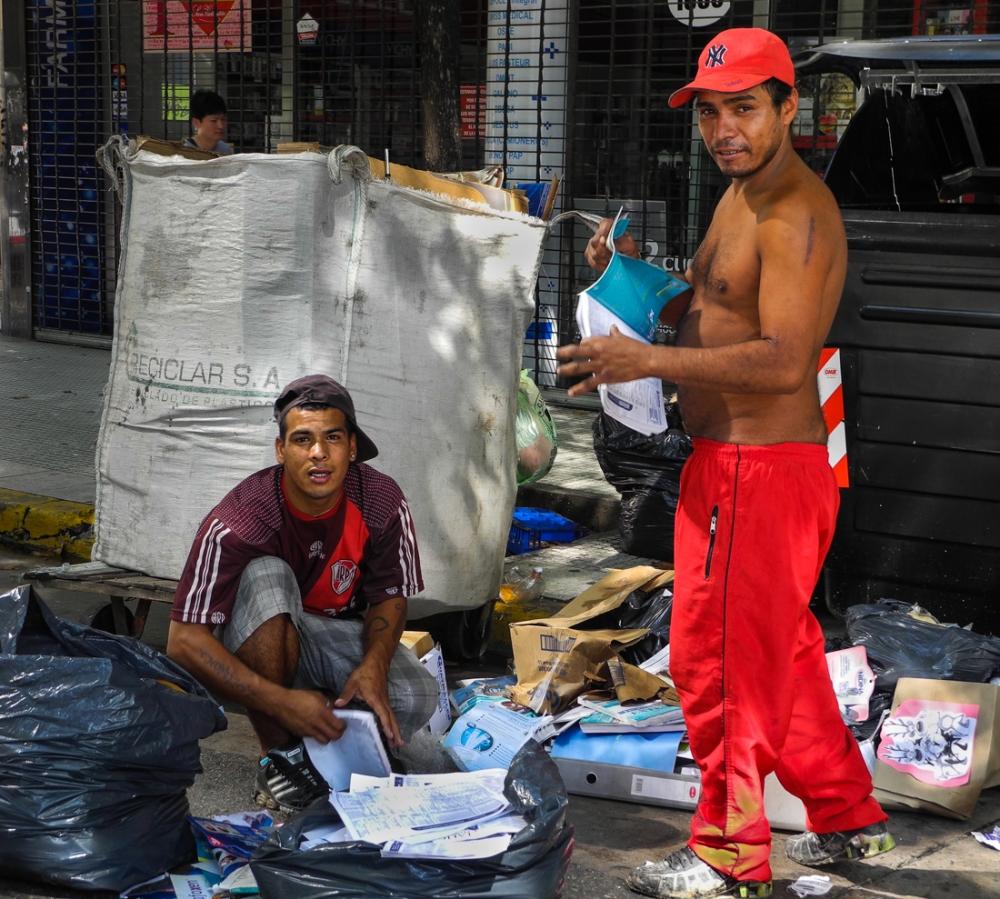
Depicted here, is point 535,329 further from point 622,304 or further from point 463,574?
point 622,304

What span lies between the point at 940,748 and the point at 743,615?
920 millimetres

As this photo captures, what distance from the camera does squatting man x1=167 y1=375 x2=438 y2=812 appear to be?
10.5 feet

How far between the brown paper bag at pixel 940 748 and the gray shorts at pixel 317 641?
1175mm

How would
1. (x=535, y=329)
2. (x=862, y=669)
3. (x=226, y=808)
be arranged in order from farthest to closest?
(x=535, y=329) < (x=862, y=669) < (x=226, y=808)

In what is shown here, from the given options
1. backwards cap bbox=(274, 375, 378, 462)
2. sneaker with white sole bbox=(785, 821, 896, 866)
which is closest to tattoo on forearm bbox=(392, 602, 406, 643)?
backwards cap bbox=(274, 375, 378, 462)

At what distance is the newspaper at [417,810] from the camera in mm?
2645

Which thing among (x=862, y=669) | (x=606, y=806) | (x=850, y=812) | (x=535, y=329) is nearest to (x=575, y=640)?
(x=606, y=806)

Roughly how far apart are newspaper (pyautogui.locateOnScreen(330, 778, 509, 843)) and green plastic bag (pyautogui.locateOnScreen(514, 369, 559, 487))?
260 cm

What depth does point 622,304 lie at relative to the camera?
9.67ft

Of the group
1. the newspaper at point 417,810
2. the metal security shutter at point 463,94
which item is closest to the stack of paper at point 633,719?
the newspaper at point 417,810

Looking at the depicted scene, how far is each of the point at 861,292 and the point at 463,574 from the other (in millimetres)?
1546

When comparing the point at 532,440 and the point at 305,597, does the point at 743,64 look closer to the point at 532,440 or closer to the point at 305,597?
the point at 305,597

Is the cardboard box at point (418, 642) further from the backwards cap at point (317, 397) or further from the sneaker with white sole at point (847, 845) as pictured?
the sneaker with white sole at point (847, 845)

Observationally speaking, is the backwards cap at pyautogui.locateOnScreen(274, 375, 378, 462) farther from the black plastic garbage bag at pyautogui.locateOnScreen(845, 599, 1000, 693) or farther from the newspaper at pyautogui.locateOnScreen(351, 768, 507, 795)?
the black plastic garbage bag at pyautogui.locateOnScreen(845, 599, 1000, 693)
